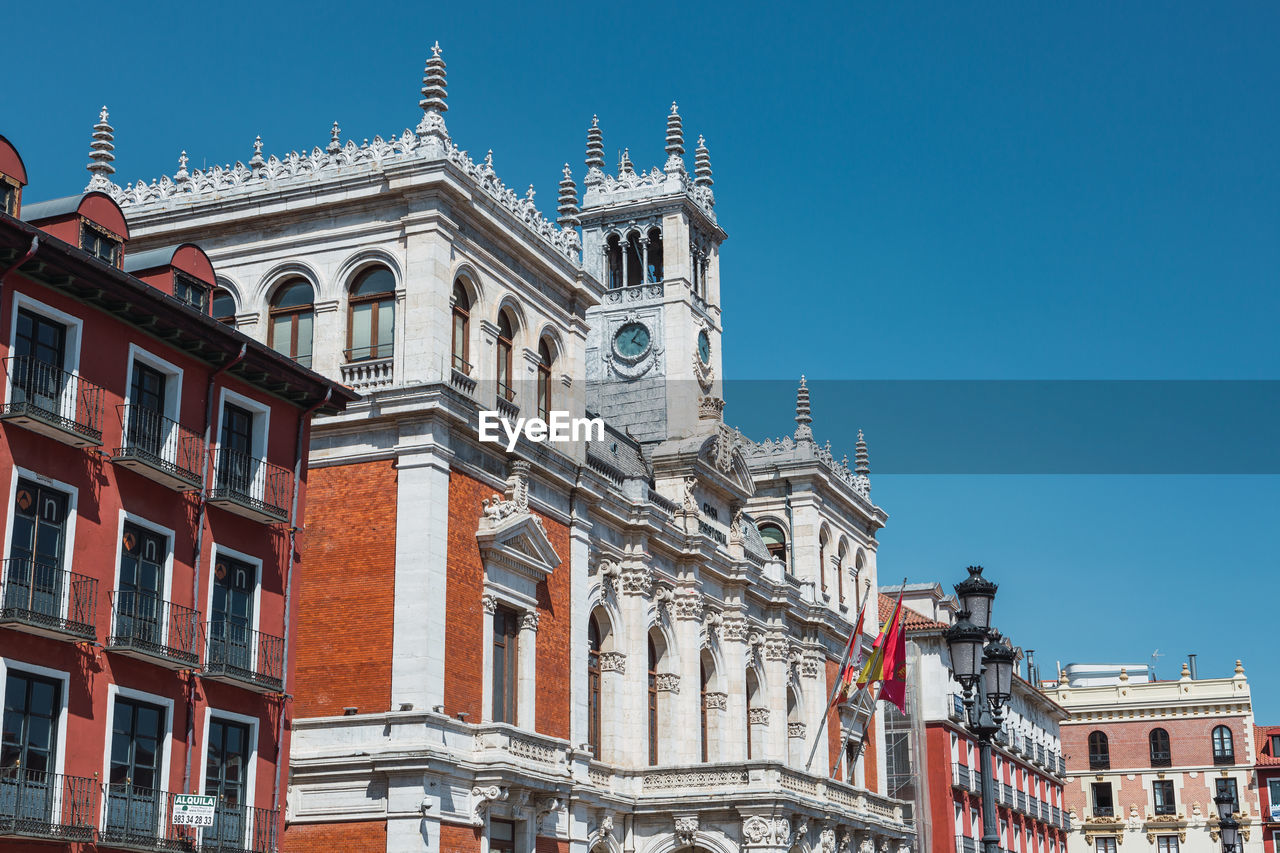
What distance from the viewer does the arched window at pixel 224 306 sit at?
40562 mm

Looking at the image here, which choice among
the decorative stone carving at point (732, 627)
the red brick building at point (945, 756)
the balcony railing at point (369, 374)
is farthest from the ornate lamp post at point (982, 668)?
the red brick building at point (945, 756)

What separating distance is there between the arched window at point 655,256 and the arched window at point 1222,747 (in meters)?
56.3

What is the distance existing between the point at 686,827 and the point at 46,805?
25100 millimetres

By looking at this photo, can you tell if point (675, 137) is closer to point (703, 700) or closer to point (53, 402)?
point (703, 700)

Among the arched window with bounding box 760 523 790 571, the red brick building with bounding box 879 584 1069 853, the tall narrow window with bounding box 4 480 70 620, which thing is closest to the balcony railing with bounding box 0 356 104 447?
the tall narrow window with bounding box 4 480 70 620

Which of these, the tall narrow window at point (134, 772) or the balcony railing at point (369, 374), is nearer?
the tall narrow window at point (134, 772)

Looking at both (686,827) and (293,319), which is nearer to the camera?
(293,319)

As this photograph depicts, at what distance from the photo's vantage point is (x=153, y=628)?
28.3 metres

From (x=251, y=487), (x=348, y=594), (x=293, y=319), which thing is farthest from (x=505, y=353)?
(x=251, y=487)

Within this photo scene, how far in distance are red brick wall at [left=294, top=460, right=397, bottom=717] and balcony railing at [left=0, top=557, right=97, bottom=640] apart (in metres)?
9.58

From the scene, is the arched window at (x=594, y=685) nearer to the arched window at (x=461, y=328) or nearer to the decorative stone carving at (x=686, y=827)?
the decorative stone carving at (x=686, y=827)

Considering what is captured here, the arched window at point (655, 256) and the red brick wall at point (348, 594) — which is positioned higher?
the arched window at point (655, 256)

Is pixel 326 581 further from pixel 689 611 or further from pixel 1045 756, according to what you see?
pixel 1045 756

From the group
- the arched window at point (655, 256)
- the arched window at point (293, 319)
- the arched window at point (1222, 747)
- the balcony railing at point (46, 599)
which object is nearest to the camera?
the balcony railing at point (46, 599)
